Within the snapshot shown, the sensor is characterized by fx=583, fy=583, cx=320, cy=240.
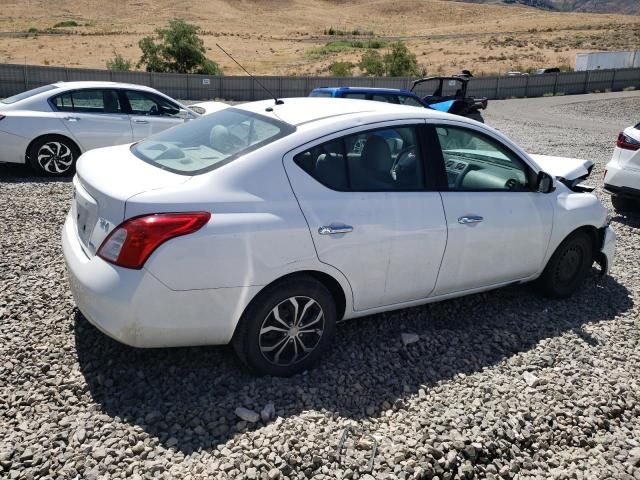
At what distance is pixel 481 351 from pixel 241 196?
2.05 meters

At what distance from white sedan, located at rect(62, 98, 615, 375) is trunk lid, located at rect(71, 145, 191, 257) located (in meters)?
0.01

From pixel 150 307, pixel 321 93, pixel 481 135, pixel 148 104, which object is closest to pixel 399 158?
pixel 481 135

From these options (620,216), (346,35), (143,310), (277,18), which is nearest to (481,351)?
(143,310)

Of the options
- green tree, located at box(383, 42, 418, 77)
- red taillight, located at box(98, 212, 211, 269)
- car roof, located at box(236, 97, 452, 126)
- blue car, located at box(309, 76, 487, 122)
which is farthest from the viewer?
green tree, located at box(383, 42, 418, 77)

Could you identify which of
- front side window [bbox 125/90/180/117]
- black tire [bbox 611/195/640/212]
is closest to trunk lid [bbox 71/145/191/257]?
front side window [bbox 125/90/180/117]

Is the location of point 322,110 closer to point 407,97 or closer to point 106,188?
point 106,188

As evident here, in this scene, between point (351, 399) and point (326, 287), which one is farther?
point (326, 287)

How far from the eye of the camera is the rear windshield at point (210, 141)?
11.4 feet

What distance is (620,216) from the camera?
8.10 m

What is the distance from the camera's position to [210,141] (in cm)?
377

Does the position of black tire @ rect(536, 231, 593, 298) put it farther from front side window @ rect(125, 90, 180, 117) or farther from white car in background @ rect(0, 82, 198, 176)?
front side window @ rect(125, 90, 180, 117)

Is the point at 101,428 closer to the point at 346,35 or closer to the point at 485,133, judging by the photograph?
the point at 485,133

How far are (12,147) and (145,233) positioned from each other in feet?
21.2

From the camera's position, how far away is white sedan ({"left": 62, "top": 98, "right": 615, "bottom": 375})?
3102 mm
